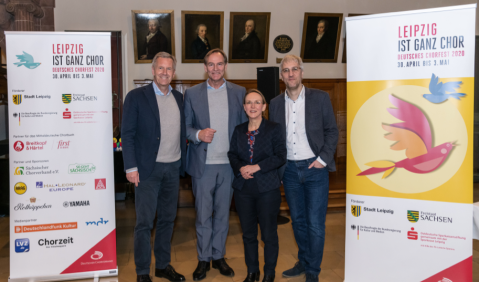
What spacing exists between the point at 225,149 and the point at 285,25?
3.99 meters

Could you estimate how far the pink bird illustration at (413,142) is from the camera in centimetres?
233

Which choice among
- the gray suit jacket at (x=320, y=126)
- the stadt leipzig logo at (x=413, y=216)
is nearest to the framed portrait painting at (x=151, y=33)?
the gray suit jacket at (x=320, y=126)

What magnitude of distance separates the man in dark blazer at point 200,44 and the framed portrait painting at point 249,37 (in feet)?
1.34

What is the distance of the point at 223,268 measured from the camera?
300cm

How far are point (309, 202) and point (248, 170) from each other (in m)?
0.55

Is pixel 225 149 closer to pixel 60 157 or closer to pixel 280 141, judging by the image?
pixel 280 141

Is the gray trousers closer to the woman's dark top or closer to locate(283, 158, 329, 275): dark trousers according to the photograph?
the woman's dark top

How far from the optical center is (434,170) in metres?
2.34

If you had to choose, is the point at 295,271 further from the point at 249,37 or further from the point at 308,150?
the point at 249,37

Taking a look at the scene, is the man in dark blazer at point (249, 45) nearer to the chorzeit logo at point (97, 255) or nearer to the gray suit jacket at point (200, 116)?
the gray suit jacket at point (200, 116)

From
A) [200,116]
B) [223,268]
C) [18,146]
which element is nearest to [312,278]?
[223,268]

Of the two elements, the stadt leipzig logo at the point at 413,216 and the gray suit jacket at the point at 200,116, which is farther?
the gray suit jacket at the point at 200,116

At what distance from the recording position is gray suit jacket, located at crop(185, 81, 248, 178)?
2.88 metres

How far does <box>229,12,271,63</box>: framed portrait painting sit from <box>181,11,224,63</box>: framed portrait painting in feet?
0.71
